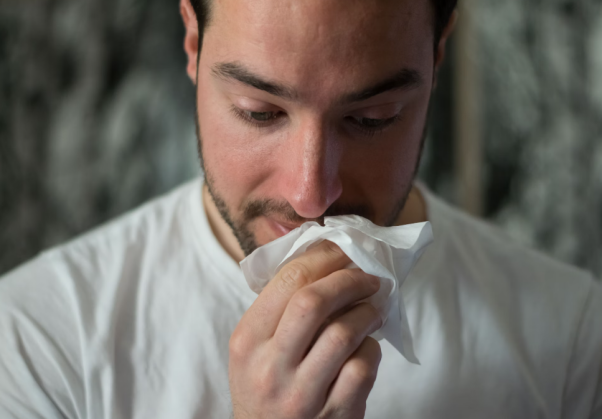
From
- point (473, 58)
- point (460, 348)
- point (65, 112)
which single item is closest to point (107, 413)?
point (460, 348)

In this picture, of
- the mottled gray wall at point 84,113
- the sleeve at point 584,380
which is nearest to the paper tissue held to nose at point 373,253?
the sleeve at point 584,380

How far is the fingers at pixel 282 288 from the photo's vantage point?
68 centimetres

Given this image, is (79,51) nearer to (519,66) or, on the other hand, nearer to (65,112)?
(65,112)

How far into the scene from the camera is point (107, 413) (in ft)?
2.71

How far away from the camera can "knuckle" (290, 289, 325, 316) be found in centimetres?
64

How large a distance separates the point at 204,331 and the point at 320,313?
33 cm

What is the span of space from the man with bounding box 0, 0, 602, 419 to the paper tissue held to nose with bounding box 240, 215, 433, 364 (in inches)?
1.0

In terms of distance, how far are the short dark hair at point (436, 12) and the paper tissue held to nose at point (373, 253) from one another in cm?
31

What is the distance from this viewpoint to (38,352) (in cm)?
84

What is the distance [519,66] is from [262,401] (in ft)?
4.38

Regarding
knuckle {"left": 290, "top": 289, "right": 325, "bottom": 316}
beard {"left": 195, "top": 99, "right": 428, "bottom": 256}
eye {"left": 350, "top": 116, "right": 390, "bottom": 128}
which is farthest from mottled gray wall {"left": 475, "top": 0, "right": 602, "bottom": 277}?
knuckle {"left": 290, "top": 289, "right": 325, "bottom": 316}

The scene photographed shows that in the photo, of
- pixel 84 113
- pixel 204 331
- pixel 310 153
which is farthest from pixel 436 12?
pixel 84 113

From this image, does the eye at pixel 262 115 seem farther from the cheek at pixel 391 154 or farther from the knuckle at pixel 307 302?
the knuckle at pixel 307 302

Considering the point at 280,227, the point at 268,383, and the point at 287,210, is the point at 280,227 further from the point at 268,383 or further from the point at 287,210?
the point at 268,383
